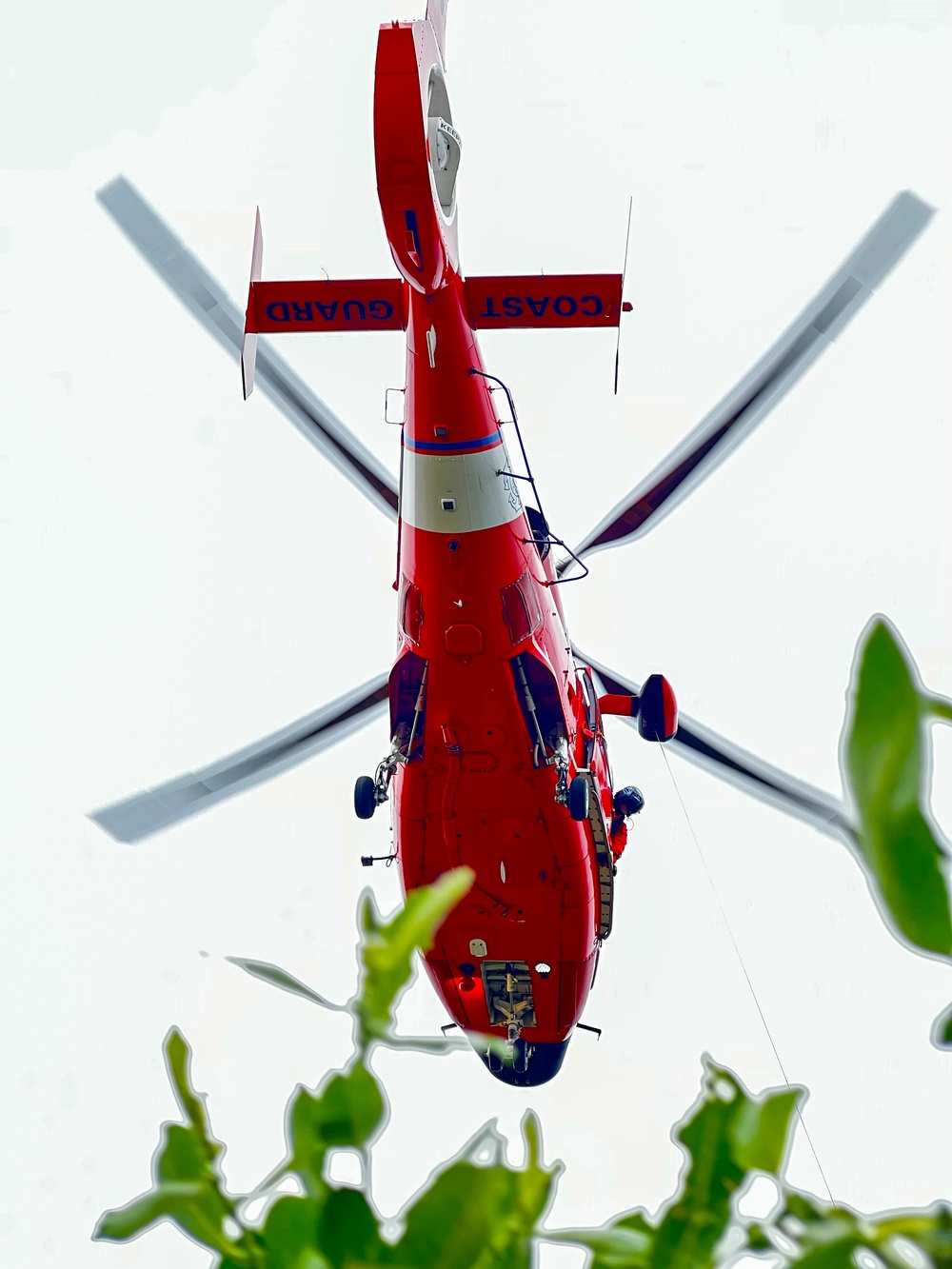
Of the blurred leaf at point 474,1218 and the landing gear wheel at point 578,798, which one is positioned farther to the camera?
the landing gear wheel at point 578,798

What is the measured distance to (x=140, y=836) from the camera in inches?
449

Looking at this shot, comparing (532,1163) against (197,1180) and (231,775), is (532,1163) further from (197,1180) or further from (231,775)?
(231,775)

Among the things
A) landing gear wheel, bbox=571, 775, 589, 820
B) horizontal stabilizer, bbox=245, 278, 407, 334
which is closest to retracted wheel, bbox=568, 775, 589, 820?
landing gear wheel, bbox=571, 775, 589, 820

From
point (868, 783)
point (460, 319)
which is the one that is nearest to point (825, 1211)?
point (868, 783)

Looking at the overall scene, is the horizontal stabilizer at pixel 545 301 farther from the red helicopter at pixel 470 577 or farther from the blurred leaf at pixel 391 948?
the blurred leaf at pixel 391 948

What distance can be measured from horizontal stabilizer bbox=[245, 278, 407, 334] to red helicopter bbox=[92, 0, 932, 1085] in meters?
0.01

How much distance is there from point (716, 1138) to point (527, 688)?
32.4 ft

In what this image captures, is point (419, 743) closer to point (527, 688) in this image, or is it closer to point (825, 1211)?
point (527, 688)

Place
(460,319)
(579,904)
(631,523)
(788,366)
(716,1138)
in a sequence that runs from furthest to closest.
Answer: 1. (579,904)
2. (631,523)
3. (788,366)
4. (460,319)
5. (716,1138)

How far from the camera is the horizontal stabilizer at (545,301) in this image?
33.3 ft

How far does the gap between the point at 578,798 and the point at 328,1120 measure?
1000cm

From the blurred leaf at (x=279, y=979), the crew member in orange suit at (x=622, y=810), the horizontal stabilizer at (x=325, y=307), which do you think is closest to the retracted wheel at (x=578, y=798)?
the crew member in orange suit at (x=622, y=810)

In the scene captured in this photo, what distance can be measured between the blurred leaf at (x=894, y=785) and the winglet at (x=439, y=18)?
9.31 m

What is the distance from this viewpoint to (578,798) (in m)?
10.8
